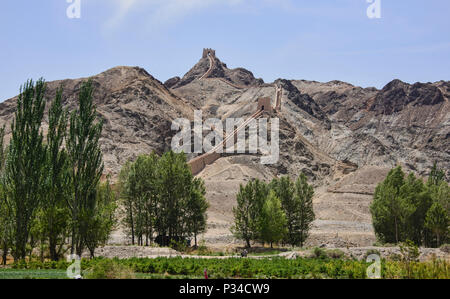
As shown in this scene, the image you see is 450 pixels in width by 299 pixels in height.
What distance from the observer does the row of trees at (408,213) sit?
122ft

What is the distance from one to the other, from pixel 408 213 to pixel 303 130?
256ft

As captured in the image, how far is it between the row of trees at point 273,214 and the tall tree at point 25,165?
18582mm

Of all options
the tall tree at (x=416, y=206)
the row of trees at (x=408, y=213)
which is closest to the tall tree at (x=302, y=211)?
the row of trees at (x=408, y=213)

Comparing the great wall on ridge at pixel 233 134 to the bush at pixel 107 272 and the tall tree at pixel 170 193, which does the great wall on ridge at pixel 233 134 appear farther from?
the bush at pixel 107 272

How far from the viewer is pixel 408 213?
36.7 meters

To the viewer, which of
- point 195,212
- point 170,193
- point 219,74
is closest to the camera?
point 170,193

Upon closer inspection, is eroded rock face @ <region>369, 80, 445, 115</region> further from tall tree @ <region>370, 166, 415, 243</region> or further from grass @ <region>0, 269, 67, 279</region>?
grass @ <region>0, 269, 67, 279</region>

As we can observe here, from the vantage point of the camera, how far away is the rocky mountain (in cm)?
6400

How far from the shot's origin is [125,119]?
93000mm

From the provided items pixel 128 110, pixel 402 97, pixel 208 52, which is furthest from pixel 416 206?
pixel 208 52

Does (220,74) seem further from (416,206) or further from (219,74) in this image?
(416,206)

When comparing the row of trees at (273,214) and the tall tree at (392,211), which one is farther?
the row of trees at (273,214)

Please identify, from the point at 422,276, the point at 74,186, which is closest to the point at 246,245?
the point at 74,186

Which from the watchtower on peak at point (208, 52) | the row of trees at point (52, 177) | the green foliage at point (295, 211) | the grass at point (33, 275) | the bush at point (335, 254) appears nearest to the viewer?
the grass at point (33, 275)
